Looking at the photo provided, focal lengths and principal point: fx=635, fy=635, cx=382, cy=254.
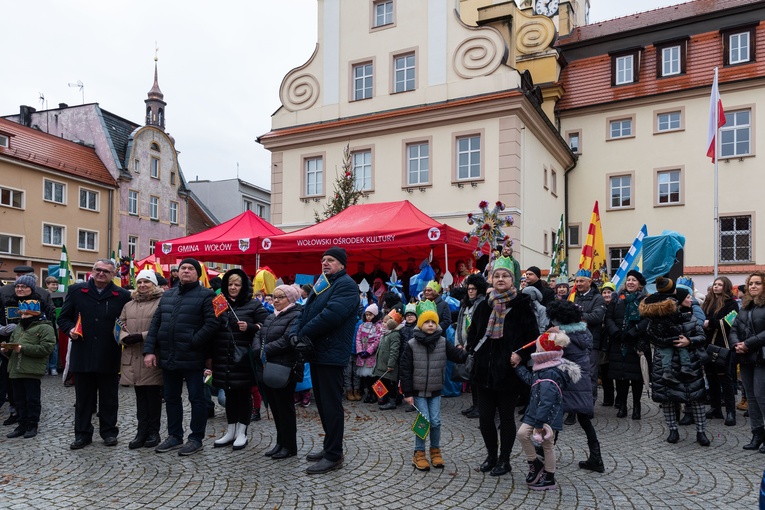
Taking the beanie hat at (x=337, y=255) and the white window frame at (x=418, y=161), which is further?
the white window frame at (x=418, y=161)

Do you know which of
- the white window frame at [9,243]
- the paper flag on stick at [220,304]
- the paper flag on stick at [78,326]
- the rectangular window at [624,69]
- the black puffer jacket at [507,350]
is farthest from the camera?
the white window frame at [9,243]

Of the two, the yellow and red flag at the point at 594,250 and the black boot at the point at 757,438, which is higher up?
the yellow and red flag at the point at 594,250

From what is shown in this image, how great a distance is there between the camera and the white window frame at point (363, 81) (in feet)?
74.5

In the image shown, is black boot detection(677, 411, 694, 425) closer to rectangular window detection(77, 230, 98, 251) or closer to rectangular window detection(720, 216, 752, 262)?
rectangular window detection(720, 216, 752, 262)

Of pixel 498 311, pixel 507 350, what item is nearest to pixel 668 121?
pixel 498 311

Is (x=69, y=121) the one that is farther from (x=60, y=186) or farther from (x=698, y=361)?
(x=698, y=361)

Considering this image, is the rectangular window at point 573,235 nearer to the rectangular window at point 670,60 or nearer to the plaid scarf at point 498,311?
the rectangular window at point 670,60

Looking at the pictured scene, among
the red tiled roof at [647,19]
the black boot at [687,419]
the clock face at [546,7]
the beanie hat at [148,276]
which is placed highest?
the clock face at [546,7]

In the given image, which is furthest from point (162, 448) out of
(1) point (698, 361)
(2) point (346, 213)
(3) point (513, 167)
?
(3) point (513, 167)

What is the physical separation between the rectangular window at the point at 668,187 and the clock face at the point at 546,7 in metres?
11.0

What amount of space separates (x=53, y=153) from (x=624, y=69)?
1202 inches

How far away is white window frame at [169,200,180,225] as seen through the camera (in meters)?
44.7

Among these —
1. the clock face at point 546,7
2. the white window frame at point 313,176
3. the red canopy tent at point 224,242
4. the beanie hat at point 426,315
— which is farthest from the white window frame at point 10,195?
the beanie hat at point 426,315

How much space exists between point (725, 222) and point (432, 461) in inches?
860
